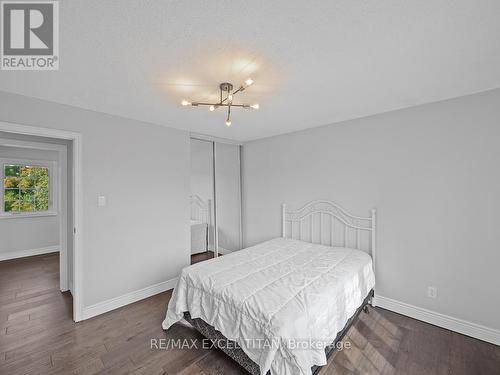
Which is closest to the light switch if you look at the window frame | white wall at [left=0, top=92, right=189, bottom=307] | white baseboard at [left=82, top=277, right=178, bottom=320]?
white wall at [left=0, top=92, right=189, bottom=307]

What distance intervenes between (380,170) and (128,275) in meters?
3.56

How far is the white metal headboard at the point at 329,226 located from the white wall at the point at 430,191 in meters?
0.11

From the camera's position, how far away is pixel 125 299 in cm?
281

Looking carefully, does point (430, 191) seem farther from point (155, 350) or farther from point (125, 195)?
point (125, 195)

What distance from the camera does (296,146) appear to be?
11.8 feet

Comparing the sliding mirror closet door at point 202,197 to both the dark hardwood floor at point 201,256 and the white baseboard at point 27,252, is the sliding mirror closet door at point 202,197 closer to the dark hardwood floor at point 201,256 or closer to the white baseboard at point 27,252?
the dark hardwood floor at point 201,256

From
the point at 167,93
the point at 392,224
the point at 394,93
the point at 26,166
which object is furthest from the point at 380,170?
the point at 26,166

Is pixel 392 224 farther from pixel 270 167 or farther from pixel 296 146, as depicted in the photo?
pixel 270 167

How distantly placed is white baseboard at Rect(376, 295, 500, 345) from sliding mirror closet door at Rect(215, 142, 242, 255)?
252 centimetres

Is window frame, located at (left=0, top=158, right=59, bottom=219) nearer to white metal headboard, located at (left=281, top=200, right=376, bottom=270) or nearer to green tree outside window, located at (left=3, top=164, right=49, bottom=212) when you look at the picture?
green tree outside window, located at (left=3, top=164, right=49, bottom=212)

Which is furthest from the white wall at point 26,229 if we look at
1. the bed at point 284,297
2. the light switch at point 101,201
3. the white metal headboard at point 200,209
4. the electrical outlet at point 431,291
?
the electrical outlet at point 431,291

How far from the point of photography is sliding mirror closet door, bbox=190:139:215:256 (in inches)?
143

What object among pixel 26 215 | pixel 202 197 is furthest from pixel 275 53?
pixel 26 215

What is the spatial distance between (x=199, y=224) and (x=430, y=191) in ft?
10.8
